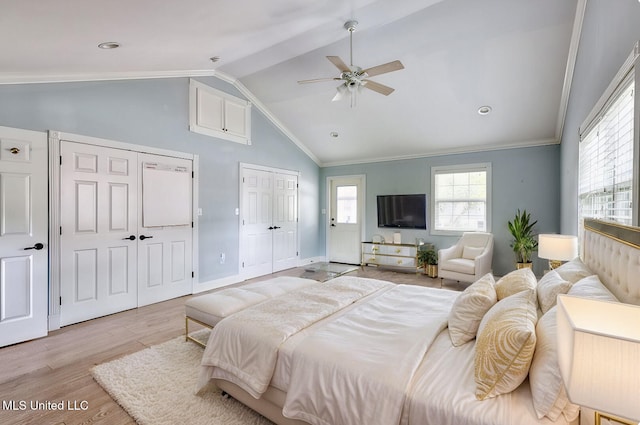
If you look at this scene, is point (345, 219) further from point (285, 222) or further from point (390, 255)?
point (285, 222)

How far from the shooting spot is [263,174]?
19.1 feet

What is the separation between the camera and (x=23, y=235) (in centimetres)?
301

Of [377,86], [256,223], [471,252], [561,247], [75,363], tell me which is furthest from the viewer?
[256,223]

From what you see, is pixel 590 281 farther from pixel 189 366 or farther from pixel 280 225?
pixel 280 225

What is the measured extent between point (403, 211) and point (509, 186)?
192cm

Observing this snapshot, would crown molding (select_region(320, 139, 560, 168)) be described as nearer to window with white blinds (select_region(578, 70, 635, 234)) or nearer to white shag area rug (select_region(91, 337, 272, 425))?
window with white blinds (select_region(578, 70, 635, 234))

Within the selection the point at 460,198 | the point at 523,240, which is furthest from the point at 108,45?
the point at 523,240

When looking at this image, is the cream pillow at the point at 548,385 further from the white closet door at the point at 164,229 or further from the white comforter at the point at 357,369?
the white closet door at the point at 164,229

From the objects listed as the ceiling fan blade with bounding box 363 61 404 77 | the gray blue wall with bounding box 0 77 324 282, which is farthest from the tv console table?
the ceiling fan blade with bounding box 363 61 404 77

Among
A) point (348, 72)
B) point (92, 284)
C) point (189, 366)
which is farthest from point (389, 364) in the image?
point (92, 284)

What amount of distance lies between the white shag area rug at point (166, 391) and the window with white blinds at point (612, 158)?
2.47 metres

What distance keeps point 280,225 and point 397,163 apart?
9.14 feet

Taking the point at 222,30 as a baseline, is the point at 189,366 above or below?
below

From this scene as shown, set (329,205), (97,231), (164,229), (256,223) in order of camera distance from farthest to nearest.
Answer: (329,205), (256,223), (164,229), (97,231)
